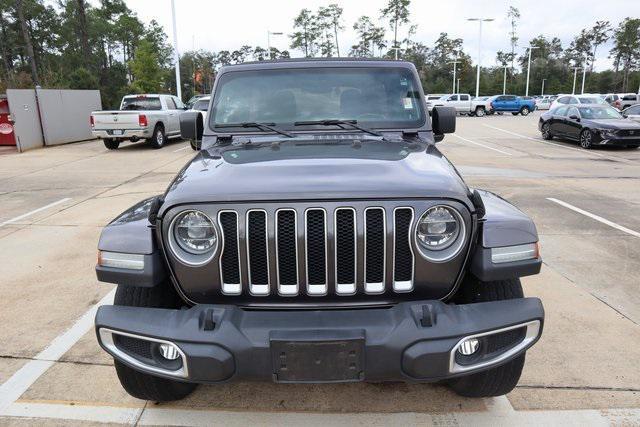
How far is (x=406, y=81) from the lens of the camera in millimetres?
3732

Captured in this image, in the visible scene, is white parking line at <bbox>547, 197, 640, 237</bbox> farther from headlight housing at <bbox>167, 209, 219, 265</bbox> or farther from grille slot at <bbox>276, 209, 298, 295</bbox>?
headlight housing at <bbox>167, 209, 219, 265</bbox>

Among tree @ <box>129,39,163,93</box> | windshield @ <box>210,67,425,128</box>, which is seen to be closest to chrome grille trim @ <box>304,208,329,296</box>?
windshield @ <box>210,67,425,128</box>

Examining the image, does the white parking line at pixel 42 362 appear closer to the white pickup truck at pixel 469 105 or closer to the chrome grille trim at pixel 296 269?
the chrome grille trim at pixel 296 269

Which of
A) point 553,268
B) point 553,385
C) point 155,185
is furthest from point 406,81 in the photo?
point 155,185

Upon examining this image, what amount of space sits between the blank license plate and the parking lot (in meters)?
0.74

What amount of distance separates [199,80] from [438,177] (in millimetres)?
82602

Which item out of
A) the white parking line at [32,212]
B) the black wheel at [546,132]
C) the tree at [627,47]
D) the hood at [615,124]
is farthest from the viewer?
the tree at [627,47]

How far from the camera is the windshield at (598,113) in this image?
1686 centimetres

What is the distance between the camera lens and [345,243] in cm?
218

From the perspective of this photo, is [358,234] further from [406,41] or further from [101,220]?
[406,41]

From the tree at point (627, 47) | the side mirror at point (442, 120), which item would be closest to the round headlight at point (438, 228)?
the side mirror at point (442, 120)

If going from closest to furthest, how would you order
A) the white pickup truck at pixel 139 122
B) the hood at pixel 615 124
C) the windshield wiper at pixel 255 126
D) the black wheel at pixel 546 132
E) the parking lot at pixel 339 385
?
the parking lot at pixel 339 385, the windshield wiper at pixel 255 126, the white pickup truck at pixel 139 122, the hood at pixel 615 124, the black wheel at pixel 546 132

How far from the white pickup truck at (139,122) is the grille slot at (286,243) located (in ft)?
42.6

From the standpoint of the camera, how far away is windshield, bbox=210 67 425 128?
3539 millimetres
